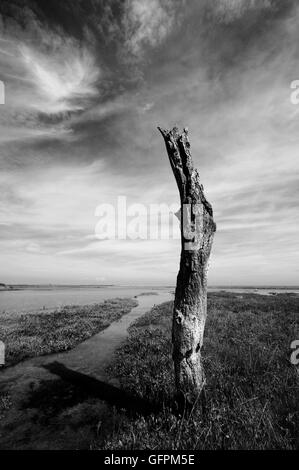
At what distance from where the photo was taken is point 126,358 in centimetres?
1161

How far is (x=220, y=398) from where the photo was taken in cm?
657

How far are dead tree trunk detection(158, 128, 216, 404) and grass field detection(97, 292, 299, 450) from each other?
0.78 m

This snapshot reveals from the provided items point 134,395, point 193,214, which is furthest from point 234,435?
point 193,214

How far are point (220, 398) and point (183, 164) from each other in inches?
239

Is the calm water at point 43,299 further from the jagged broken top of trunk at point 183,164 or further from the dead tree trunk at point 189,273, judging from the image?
the jagged broken top of trunk at point 183,164

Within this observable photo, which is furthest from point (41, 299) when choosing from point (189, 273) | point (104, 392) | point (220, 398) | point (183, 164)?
point (183, 164)

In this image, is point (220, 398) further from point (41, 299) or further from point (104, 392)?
point (41, 299)

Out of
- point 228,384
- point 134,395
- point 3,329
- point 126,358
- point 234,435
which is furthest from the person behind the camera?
point 3,329

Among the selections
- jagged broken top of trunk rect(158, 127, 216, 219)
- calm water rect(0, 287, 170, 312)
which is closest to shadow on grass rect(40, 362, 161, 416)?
jagged broken top of trunk rect(158, 127, 216, 219)

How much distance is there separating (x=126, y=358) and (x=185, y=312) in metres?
6.89

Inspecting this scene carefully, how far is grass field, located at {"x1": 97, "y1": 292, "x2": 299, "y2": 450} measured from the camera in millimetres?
4859

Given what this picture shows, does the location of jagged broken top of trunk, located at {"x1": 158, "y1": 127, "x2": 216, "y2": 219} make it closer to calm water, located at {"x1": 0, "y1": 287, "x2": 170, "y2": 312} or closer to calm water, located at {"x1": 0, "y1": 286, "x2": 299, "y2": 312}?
calm water, located at {"x1": 0, "y1": 286, "x2": 299, "y2": 312}

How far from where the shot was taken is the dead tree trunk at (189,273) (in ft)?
20.2
